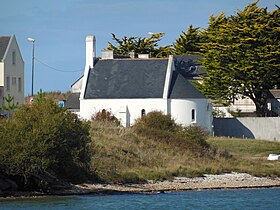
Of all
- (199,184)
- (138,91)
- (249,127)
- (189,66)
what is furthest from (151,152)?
(189,66)

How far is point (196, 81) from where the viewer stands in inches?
3275

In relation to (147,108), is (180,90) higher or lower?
higher

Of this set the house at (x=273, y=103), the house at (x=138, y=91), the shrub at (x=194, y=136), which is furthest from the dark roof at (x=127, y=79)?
the house at (x=273, y=103)

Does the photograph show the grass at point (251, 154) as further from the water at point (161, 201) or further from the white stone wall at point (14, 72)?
the white stone wall at point (14, 72)

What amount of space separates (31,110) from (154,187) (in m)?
7.48

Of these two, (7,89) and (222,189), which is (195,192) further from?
(7,89)

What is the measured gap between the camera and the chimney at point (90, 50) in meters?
72.3

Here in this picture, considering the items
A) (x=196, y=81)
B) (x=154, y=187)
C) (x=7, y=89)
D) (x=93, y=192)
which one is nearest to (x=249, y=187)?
(x=154, y=187)

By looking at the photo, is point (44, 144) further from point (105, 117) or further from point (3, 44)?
point (3, 44)

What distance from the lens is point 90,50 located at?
72625 mm

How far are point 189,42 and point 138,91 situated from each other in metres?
28.8

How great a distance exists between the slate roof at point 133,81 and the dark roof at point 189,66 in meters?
15.8

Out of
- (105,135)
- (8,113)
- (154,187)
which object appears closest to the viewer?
(154,187)

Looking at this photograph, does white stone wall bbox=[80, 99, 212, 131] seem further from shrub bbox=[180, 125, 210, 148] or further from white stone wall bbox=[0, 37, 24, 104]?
shrub bbox=[180, 125, 210, 148]
